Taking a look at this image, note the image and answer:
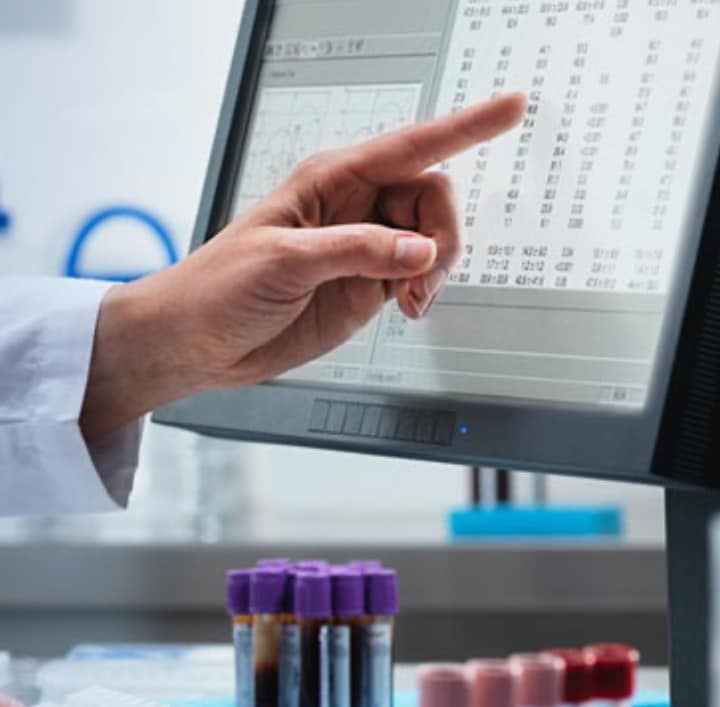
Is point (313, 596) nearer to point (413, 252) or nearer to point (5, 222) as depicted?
point (413, 252)

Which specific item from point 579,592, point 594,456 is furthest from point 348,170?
point 579,592

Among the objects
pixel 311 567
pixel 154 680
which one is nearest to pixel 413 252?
pixel 311 567

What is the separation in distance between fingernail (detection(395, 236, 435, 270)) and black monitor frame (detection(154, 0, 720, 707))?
0.08 m

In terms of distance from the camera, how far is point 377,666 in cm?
94

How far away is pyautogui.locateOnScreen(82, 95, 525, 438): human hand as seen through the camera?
0.82 meters

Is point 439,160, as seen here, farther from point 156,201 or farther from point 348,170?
point 156,201

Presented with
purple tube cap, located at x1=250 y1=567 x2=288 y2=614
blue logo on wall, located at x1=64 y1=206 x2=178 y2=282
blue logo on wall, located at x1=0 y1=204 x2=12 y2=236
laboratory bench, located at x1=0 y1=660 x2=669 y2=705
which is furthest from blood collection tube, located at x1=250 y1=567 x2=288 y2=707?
blue logo on wall, located at x1=0 y1=204 x2=12 y2=236

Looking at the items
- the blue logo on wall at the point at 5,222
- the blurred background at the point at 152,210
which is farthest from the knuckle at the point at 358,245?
the blue logo on wall at the point at 5,222

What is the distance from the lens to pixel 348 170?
882 millimetres

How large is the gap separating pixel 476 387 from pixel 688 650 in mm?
170

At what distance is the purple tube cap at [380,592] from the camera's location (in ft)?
3.10

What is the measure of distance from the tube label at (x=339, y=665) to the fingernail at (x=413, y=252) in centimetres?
22

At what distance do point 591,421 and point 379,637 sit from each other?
218 mm

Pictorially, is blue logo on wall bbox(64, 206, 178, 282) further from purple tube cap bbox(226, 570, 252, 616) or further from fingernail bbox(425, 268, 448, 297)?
fingernail bbox(425, 268, 448, 297)
